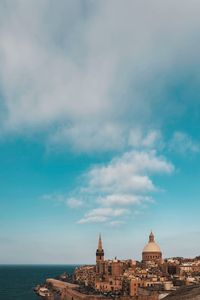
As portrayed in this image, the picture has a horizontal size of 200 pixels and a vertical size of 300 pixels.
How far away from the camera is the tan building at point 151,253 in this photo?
118750 mm

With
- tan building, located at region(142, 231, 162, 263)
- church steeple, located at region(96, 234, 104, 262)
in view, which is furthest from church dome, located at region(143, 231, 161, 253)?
church steeple, located at region(96, 234, 104, 262)

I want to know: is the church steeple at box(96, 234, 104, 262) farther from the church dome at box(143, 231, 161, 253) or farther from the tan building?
the church dome at box(143, 231, 161, 253)

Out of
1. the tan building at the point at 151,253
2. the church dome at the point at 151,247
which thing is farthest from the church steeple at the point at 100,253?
the church dome at the point at 151,247

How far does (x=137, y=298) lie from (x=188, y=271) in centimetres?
3576

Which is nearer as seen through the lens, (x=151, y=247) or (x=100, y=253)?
(x=100, y=253)

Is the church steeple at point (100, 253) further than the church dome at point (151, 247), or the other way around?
the church dome at point (151, 247)

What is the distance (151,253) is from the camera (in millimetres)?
119938

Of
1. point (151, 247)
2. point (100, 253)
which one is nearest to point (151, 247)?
point (151, 247)

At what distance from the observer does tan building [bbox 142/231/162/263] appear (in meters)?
119

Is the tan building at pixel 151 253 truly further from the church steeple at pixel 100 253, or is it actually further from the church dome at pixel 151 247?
the church steeple at pixel 100 253

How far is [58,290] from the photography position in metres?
88.8

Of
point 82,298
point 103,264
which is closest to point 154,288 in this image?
point 82,298

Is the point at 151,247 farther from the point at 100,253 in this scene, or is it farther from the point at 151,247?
the point at 100,253

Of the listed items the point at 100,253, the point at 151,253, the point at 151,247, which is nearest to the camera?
the point at 100,253
